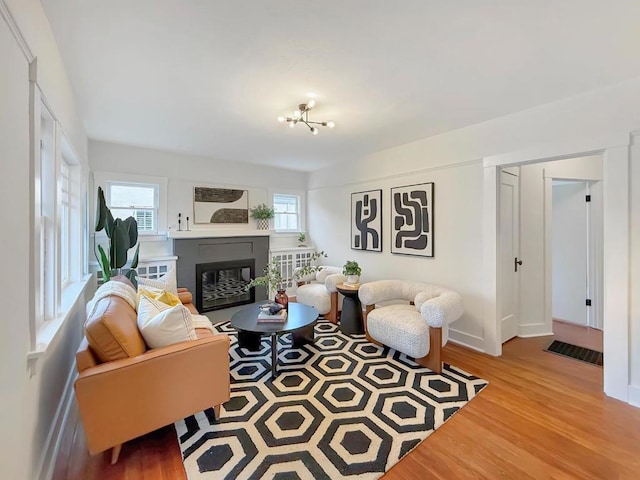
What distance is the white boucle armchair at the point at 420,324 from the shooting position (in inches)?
107

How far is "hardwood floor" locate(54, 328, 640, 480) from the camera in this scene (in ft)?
5.41

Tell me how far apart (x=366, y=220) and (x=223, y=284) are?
258 cm

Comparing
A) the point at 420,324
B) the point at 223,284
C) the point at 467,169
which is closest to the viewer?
the point at 420,324

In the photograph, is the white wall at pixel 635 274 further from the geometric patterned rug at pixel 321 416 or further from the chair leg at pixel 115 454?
the chair leg at pixel 115 454

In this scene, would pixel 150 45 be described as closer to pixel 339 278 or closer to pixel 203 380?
pixel 203 380

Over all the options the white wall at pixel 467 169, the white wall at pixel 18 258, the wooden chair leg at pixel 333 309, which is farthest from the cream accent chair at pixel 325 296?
the white wall at pixel 18 258

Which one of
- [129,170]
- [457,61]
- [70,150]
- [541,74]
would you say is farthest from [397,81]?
[129,170]

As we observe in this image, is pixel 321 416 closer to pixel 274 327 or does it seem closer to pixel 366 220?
pixel 274 327

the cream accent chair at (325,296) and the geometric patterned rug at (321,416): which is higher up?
the cream accent chair at (325,296)

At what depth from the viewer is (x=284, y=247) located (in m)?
5.64

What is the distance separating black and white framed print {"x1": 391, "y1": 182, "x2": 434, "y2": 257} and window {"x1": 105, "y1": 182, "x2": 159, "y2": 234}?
353 cm

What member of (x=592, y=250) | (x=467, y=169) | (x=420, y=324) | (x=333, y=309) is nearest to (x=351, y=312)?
(x=333, y=309)

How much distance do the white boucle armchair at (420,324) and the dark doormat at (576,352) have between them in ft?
4.49

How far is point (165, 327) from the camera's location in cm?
189
